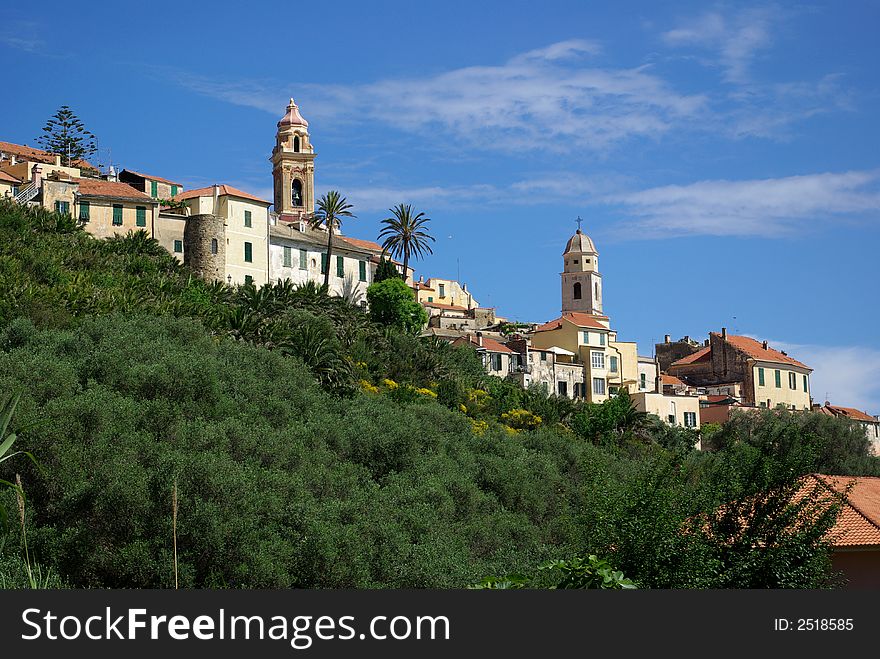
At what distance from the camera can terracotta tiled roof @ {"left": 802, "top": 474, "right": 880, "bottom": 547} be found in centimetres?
2466

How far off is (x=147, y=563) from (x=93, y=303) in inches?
912

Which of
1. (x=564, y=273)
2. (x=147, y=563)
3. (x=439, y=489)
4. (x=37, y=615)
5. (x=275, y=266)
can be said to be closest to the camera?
(x=37, y=615)

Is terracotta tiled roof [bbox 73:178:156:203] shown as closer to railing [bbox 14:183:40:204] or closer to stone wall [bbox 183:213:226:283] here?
railing [bbox 14:183:40:204]

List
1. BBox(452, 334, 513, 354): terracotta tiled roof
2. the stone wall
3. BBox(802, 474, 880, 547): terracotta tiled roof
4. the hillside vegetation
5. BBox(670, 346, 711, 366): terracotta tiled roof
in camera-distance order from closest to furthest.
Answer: the hillside vegetation → BBox(802, 474, 880, 547): terracotta tiled roof → the stone wall → BBox(452, 334, 513, 354): terracotta tiled roof → BBox(670, 346, 711, 366): terracotta tiled roof

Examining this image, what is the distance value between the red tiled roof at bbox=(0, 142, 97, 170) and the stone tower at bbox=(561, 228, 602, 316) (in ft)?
149

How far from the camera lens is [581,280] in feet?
346

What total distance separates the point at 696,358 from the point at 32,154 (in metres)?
56.1

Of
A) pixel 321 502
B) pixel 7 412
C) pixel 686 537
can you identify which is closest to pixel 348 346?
pixel 321 502

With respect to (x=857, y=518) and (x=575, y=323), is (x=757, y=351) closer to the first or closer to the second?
Answer: (x=575, y=323)

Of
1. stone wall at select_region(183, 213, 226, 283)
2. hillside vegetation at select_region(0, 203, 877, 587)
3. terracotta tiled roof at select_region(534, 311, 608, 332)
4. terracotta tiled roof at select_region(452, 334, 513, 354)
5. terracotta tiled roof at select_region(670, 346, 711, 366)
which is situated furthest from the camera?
terracotta tiled roof at select_region(670, 346, 711, 366)

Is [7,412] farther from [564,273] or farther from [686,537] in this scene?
[564,273]

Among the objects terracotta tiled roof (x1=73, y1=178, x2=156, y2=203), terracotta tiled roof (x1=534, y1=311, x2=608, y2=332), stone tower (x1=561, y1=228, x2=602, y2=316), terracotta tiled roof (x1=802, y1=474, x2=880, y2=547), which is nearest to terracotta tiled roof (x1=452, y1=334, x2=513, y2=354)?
terracotta tiled roof (x1=534, y1=311, x2=608, y2=332)

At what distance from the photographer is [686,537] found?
67.6 feet

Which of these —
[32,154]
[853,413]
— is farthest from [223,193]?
[853,413]
